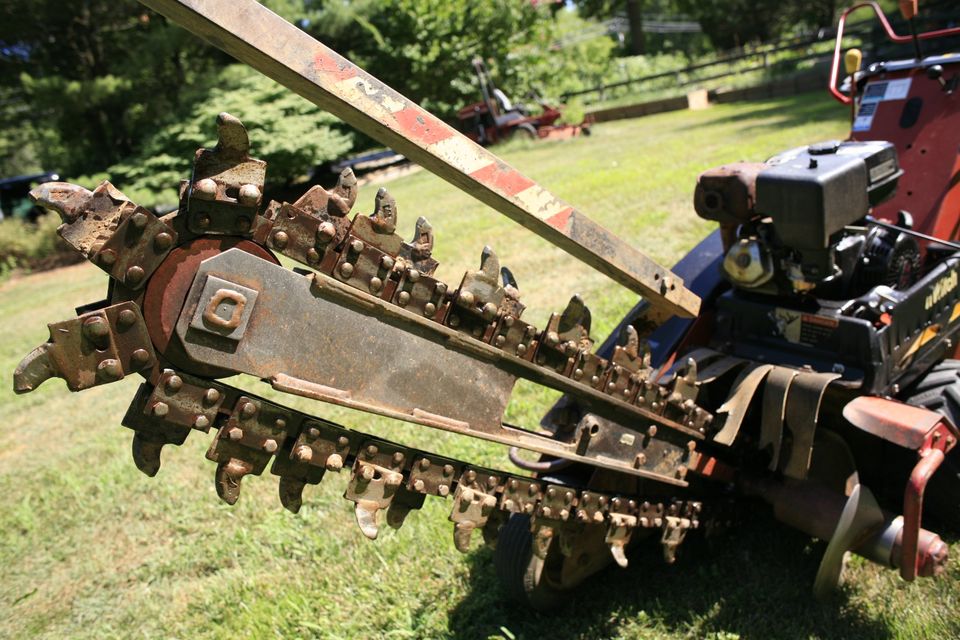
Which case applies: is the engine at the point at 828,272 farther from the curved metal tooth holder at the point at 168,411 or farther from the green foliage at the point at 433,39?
the green foliage at the point at 433,39

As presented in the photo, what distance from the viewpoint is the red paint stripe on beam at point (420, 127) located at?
184 centimetres

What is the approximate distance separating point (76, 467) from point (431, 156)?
14.3 ft

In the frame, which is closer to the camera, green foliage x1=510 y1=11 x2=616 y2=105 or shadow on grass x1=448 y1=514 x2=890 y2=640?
shadow on grass x1=448 y1=514 x2=890 y2=640

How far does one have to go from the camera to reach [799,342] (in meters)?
2.84

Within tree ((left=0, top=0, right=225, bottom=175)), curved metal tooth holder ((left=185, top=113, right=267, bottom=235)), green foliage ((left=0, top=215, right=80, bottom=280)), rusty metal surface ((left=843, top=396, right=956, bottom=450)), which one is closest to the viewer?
curved metal tooth holder ((left=185, top=113, right=267, bottom=235))

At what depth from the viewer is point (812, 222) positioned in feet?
8.27

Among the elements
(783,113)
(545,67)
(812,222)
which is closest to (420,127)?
(812,222)

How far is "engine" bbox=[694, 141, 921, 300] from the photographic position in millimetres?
2534

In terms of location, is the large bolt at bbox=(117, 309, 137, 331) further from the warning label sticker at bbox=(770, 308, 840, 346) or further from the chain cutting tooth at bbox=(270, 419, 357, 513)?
the warning label sticker at bbox=(770, 308, 840, 346)

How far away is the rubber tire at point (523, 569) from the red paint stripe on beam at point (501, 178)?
1345mm

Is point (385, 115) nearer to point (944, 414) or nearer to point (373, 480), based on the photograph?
point (373, 480)

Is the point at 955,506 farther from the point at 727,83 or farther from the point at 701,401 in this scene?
the point at 727,83

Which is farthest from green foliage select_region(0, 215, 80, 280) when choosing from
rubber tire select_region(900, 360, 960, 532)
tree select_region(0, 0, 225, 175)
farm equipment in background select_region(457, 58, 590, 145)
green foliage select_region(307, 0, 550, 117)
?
rubber tire select_region(900, 360, 960, 532)

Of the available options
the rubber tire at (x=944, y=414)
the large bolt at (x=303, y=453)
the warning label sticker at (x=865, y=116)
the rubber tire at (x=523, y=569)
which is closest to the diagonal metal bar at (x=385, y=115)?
the large bolt at (x=303, y=453)
